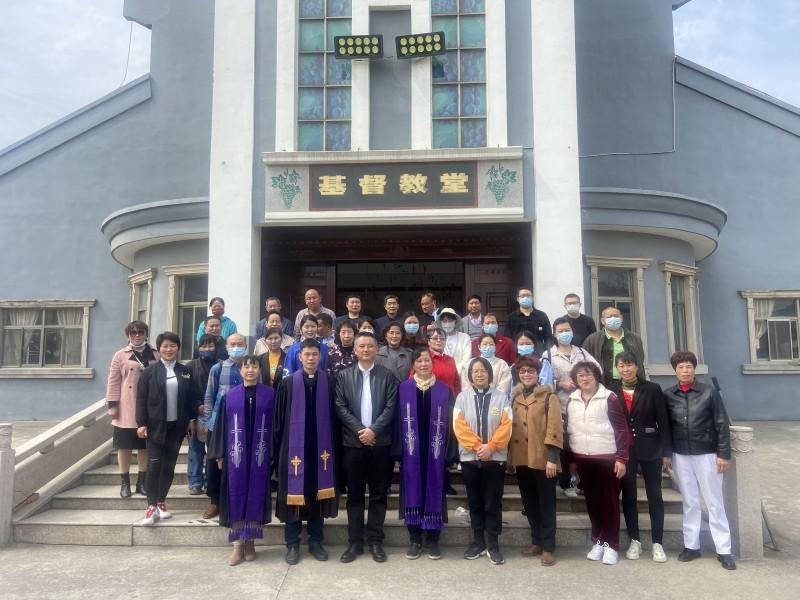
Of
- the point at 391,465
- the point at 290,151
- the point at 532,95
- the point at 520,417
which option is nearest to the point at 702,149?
the point at 532,95

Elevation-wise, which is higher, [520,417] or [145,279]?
[145,279]

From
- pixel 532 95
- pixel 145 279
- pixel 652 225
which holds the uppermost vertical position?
pixel 532 95

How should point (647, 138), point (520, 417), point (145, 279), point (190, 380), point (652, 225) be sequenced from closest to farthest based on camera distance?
point (520, 417)
point (190, 380)
point (652, 225)
point (145, 279)
point (647, 138)

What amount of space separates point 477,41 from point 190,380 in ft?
18.1

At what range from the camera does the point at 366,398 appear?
15.1ft

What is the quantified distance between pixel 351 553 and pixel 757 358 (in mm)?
10248

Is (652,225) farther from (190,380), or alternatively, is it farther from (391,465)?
(190,380)

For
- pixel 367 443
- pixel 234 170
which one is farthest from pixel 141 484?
pixel 234 170

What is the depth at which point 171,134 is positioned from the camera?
11773 mm

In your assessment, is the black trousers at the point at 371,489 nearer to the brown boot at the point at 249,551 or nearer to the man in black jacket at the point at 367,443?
the man in black jacket at the point at 367,443

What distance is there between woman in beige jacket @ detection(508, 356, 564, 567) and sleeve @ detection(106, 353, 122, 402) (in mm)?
3665

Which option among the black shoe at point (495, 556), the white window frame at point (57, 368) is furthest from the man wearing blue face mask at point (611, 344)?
the white window frame at point (57, 368)

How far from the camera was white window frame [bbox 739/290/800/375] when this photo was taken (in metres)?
11.2

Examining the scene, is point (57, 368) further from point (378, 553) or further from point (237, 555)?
point (378, 553)
